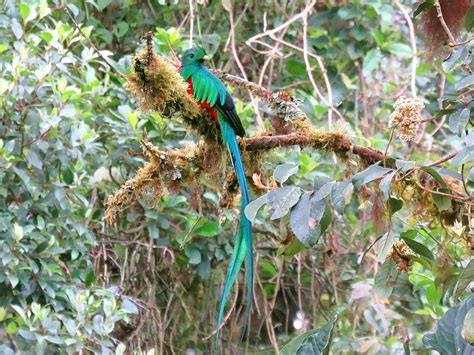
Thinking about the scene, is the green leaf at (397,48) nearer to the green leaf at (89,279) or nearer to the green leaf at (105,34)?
the green leaf at (105,34)

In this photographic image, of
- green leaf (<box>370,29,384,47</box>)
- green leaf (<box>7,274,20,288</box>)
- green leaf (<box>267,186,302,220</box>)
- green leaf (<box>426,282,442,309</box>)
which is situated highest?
green leaf (<box>267,186,302,220</box>)

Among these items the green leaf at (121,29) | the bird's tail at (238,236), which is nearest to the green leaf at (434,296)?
the bird's tail at (238,236)

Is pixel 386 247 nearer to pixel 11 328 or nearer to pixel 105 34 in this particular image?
pixel 11 328

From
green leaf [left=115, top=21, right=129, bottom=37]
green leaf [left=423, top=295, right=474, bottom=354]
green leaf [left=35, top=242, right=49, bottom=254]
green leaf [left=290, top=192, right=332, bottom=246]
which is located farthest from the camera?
green leaf [left=115, top=21, right=129, bottom=37]

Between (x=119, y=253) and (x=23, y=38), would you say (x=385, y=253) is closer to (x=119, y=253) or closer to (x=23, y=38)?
(x=119, y=253)

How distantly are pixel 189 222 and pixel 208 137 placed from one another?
0.94 meters

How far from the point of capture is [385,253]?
173 centimetres

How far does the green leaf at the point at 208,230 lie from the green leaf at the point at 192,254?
3.0 inches

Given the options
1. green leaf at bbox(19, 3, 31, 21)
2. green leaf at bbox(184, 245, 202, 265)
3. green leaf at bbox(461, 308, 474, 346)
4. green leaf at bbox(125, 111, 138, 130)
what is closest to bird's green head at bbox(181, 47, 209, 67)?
green leaf at bbox(125, 111, 138, 130)

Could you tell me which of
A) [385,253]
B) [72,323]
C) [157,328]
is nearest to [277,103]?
[385,253]

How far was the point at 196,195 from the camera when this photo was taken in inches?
99.4

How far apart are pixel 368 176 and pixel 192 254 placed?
1.57m

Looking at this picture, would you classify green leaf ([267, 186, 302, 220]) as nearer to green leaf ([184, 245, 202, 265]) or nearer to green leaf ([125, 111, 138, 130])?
green leaf ([125, 111, 138, 130])

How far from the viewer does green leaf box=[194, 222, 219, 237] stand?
3.07m
